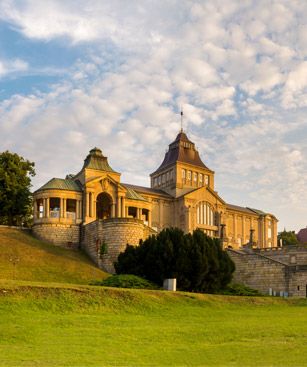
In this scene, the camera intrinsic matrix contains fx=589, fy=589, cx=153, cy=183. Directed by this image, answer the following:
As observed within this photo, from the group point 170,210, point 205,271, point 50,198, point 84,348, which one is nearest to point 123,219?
point 50,198

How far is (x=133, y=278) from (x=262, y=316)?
12.0 m

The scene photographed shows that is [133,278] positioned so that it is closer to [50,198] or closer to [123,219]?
[123,219]

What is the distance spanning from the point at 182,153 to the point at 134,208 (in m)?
23.9

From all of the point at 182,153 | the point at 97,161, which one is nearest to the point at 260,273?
the point at 97,161

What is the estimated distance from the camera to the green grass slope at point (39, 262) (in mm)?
48625

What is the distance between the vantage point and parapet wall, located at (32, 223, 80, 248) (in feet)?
204

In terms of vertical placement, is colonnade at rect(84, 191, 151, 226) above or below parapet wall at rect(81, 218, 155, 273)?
above

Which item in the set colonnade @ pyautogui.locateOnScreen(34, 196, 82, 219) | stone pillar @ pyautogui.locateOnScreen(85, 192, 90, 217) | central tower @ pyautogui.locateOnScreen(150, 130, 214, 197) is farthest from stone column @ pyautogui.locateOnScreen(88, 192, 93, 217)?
central tower @ pyautogui.locateOnScreen(150, 130, 214, 197)

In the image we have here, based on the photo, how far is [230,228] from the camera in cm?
8938

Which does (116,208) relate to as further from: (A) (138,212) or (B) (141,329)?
(B) (141,329)

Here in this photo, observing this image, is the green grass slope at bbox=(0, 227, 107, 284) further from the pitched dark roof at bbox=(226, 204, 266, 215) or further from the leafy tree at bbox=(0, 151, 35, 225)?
the pitched dark roof at bbox=(226, 204, 266, 215)

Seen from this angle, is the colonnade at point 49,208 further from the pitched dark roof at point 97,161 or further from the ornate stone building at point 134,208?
the pitched dark roof at point 97,161

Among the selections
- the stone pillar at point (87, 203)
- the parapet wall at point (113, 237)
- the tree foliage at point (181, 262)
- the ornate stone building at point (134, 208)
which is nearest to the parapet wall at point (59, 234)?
the ornate stone building at point (134, 208)

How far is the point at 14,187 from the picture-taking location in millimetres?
67000
